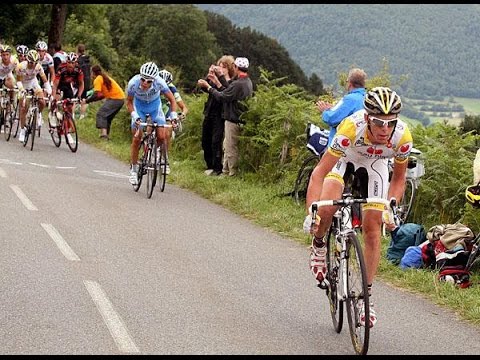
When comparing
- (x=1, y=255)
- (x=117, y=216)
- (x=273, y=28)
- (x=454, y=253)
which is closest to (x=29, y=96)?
(x=117, y=216)

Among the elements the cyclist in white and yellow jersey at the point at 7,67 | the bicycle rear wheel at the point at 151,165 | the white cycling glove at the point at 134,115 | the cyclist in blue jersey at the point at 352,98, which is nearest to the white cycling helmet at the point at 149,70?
the white cycling glove at the point at 134,115

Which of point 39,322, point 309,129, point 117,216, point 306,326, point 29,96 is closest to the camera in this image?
point 39,322

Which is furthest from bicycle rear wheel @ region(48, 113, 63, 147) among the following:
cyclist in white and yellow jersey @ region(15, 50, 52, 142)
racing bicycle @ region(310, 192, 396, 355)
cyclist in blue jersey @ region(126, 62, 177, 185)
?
racing bicycle @ region(310, 192, 396, 355)

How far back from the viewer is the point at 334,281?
25.2 feet

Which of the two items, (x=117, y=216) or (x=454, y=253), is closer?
(x=454, y=253)

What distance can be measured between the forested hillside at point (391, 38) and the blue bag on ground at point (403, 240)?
42556 millimetres

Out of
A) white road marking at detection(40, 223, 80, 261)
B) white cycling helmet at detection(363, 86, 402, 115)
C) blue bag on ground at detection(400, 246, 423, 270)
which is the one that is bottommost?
white road marking at detection(40, 223, 80, 261)

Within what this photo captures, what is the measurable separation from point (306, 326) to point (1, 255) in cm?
384

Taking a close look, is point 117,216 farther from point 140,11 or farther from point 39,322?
point 140,11

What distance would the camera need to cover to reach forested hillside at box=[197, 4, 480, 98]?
74062 millimetres

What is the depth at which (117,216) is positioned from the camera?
1345cm

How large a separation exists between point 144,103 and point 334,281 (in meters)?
8.87

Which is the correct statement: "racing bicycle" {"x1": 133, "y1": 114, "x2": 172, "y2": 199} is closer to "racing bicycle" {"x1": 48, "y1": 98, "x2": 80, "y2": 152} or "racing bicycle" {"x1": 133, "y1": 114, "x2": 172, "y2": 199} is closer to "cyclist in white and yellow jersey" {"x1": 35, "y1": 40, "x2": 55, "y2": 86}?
"racing bicycle" {"x1": 48, "y1": 98, "x2": 80, "y2": 152}

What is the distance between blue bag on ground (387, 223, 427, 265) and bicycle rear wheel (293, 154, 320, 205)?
3868 mm
